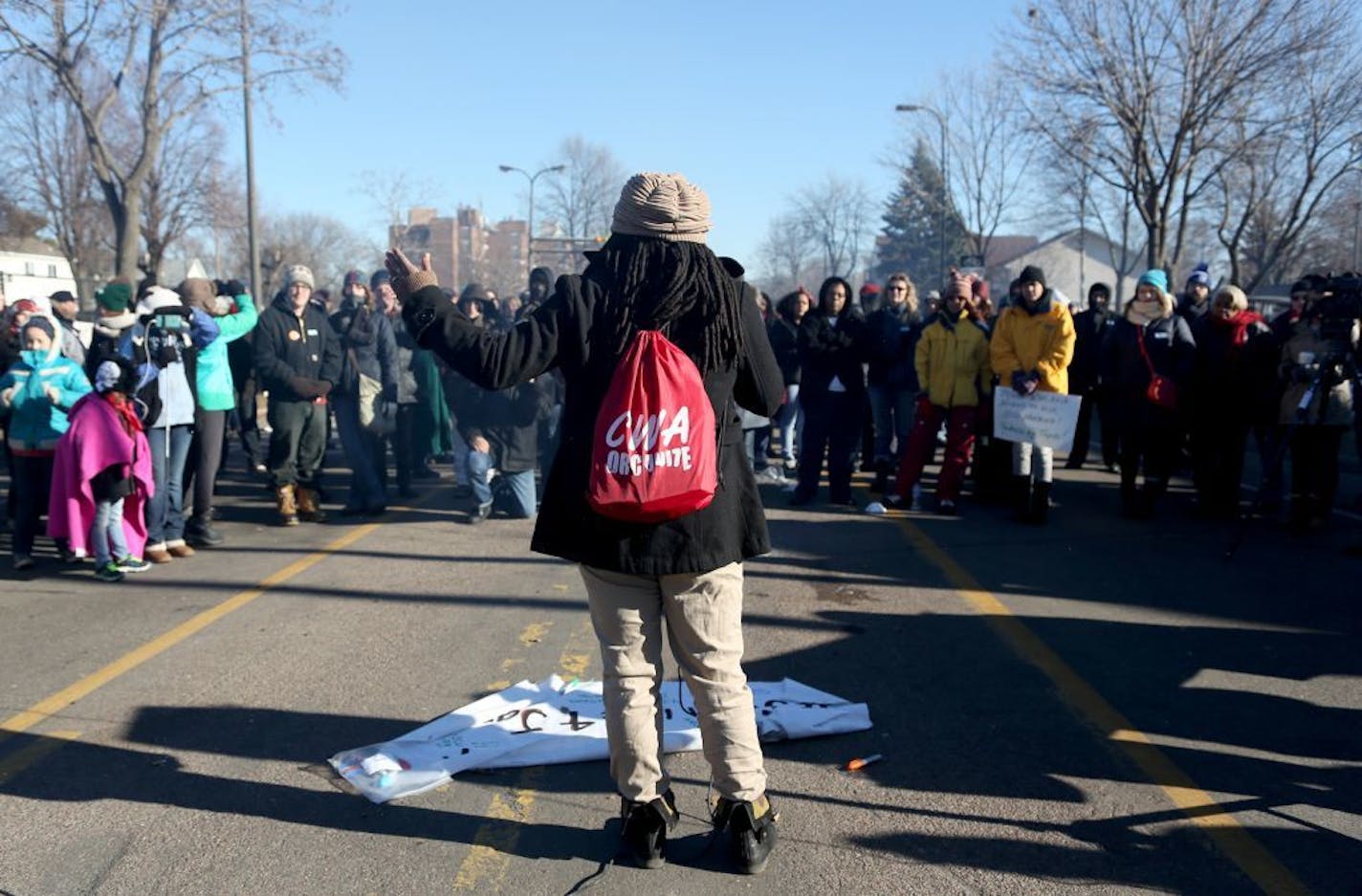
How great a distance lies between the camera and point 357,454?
1000 cm

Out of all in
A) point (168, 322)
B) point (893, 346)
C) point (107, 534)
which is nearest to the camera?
point (107, 534)

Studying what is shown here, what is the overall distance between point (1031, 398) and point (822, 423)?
6.60 feet

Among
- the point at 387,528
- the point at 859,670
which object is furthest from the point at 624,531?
the point at 387,528

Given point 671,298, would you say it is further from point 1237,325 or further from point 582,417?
point 1237,325

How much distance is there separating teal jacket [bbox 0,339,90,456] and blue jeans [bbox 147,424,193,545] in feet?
2.13

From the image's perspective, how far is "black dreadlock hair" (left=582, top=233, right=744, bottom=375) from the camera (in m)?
3.44

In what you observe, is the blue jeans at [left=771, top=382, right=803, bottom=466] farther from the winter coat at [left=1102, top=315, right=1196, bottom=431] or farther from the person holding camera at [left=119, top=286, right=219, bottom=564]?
the person holding camera at [left=119, top=286, right=219, bottom=564]

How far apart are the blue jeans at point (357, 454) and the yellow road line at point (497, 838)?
6.24m

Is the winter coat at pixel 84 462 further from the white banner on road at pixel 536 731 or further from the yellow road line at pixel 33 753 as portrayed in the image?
the white banner on road at pixel 536 731

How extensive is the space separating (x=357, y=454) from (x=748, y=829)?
734cm

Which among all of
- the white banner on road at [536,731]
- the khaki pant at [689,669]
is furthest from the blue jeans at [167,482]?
the khaki pant at [689,669]

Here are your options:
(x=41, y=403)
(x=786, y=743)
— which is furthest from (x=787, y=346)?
(x=786, y=743)

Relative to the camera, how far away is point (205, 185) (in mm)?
45406

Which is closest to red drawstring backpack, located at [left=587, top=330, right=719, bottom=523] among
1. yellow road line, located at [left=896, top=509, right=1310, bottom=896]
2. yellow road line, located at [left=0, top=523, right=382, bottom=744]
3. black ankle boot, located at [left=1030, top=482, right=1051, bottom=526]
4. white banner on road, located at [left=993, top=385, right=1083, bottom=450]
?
yellow road line, located at [left=896, top=509, right=1310, bottom=896]
